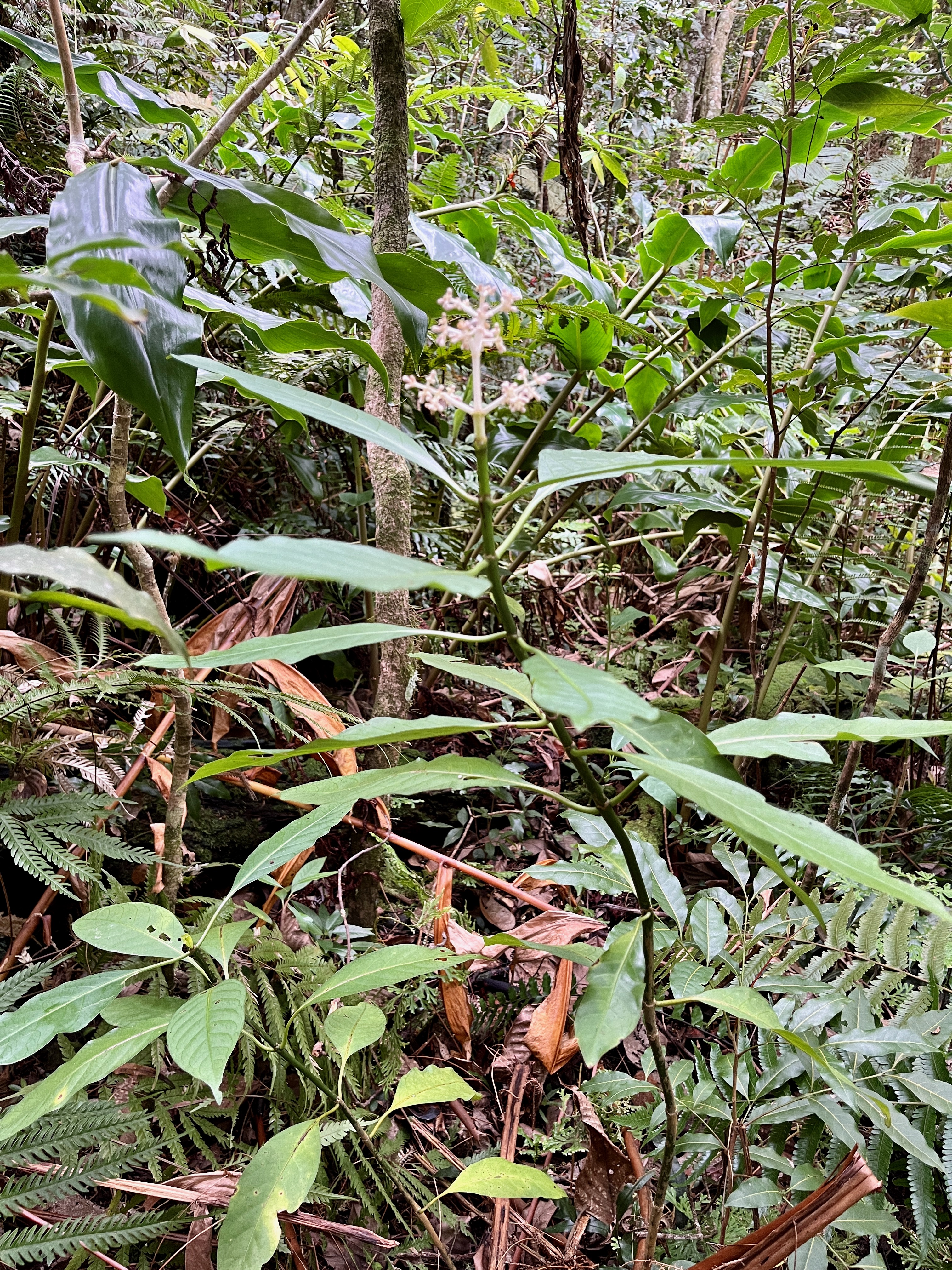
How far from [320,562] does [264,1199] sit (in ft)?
1.88

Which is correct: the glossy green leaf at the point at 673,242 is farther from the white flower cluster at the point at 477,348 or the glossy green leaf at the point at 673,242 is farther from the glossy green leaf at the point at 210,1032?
the glossy green leaf at the point at 210,1032

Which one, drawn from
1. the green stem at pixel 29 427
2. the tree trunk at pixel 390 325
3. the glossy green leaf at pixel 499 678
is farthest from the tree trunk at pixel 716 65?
the glossy green leaf at pixel 499 678

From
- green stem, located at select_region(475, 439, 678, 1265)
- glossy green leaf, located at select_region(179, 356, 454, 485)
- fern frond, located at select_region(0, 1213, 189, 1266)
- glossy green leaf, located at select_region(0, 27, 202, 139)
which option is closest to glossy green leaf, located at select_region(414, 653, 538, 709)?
green stem, located at select_region(475, 439, 678, 1265)

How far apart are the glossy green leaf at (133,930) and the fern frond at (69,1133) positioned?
17 centimetres

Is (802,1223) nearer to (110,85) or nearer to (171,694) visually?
(171,694)

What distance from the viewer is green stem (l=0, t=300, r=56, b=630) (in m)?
0.84

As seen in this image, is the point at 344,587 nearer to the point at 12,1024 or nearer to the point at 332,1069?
the point at 332,1069

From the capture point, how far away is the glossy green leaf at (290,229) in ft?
2.67

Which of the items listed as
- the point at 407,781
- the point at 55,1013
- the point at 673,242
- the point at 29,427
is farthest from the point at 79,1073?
the point at 673,242

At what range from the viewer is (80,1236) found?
671 millimetres

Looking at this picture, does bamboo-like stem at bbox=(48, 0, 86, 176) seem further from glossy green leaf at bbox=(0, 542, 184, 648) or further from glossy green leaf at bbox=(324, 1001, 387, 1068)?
glossy green leaf at bbox=(324, 1001, 387, 1068)

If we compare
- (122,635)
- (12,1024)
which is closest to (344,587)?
(122,635)

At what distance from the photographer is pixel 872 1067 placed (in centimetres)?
89

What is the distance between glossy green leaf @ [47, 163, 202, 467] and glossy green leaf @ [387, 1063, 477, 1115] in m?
0.67
